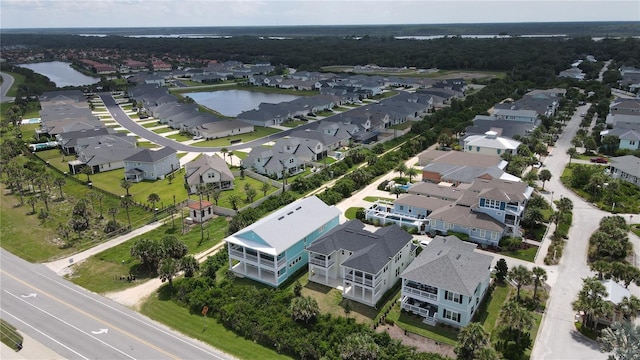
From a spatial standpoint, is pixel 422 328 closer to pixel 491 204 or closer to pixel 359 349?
pixel 359 349

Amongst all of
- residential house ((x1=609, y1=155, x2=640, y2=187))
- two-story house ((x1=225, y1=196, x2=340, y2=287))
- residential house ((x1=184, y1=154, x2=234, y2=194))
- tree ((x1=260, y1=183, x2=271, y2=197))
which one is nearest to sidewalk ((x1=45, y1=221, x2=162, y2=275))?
residential house ((x1=184, y1=154, x2=234, y2=194))

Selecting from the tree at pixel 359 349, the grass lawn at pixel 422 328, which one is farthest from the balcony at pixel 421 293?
the tree at pixel 359 349

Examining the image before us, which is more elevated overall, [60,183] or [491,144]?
[491,144]

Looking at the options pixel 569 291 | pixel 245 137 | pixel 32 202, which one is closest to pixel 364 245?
pixel 569 291

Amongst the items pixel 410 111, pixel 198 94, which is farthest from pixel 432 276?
pixel 198 94

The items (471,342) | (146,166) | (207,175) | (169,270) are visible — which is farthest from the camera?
(146,166)

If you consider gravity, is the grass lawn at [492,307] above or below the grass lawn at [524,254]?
below

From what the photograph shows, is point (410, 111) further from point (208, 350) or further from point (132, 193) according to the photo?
point (208, 350)

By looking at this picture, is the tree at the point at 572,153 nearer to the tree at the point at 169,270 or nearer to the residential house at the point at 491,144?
the residential house at the point at 491,144

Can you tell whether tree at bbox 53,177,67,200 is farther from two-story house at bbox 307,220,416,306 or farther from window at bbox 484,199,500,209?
window at bbox 484,199,500,209
